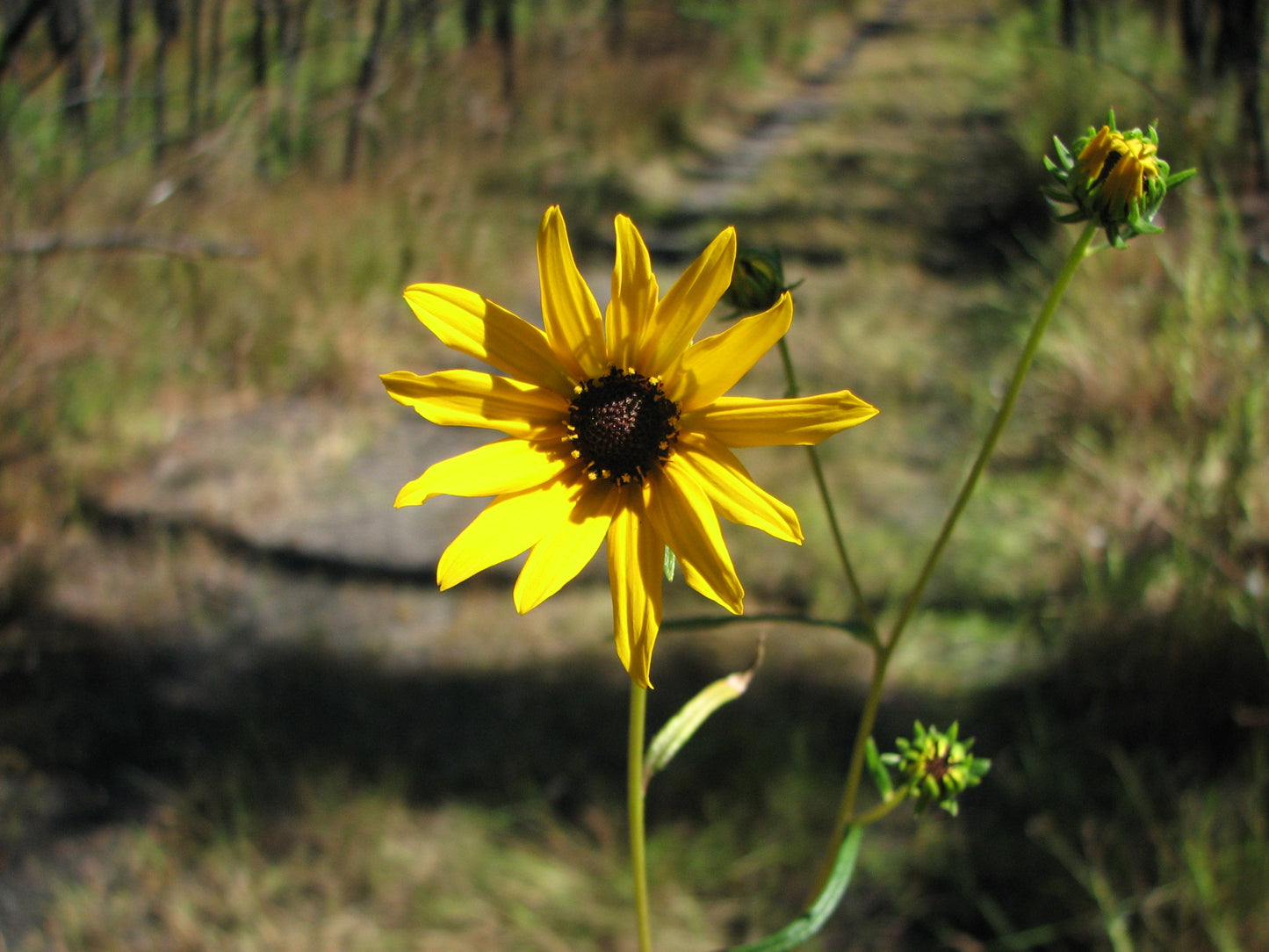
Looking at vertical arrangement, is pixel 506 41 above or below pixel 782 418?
above

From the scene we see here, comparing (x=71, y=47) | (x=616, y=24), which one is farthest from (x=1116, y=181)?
(x=616, y=24)

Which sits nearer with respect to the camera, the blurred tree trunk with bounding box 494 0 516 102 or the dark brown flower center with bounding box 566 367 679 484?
the dark brown flower center with bounding box 566 367 679 484

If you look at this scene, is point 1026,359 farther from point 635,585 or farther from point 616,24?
point 616,24

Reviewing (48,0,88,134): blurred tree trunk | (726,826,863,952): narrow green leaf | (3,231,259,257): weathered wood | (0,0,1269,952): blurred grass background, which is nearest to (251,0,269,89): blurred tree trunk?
(0,0,1269,952): blurred grass background

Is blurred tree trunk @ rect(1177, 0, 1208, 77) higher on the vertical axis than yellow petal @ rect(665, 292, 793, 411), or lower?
higher

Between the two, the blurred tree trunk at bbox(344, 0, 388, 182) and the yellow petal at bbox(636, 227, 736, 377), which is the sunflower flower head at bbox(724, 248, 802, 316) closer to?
the yellow petal at bbox(636, 227, 736, 377)

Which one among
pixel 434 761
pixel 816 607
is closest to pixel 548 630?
pixel 434 761
